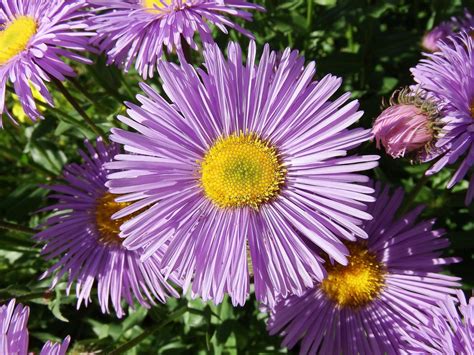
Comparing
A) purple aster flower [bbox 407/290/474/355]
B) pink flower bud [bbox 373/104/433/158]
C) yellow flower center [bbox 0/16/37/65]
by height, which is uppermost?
yellow flower center [bbox 0/16/37/65]

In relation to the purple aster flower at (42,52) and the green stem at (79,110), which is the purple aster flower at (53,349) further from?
the green stem at (79,110)

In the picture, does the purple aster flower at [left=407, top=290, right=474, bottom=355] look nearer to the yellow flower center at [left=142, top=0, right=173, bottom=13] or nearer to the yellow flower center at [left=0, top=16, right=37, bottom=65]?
the yellow flower center at [left=142, top=0, right=173, bottom=13]

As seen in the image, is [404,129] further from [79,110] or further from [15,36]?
[15,36]

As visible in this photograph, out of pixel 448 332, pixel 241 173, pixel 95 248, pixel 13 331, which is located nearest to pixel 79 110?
pixel 95 248

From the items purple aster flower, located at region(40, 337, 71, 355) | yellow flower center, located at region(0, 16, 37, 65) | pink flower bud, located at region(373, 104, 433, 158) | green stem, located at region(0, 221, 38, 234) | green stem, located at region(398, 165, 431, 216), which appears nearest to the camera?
purple aster flower, located at region(40, 337, 71, 355)

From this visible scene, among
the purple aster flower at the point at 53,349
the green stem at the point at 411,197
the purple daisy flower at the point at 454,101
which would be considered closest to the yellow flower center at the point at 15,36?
the purple aster flower at the point at 53,349

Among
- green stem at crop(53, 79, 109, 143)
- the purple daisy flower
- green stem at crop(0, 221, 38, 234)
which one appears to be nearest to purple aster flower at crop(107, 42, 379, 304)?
the purple daisy flower

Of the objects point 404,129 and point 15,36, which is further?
point 15,36
